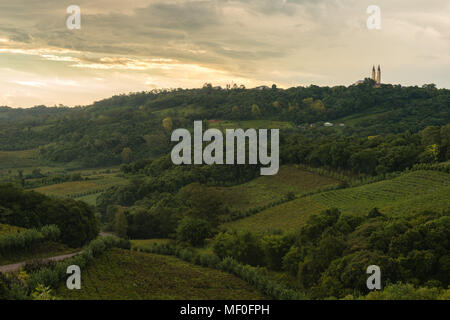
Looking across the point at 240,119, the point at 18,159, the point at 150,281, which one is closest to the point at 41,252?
the point at 150,281

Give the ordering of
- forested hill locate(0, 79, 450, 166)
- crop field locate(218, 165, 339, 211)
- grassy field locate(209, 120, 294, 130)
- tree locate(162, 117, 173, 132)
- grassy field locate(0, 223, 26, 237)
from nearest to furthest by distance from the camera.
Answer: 1. grassy field locate(0, 223, 26, 237)
2. crop field locate(218, 165, 339, 211)
3. forested hill locate(0, 79, 450, 166)
4. grassy field locate(209, 120, 294, 130)
5. tree locate(162, 117, 173, 132)

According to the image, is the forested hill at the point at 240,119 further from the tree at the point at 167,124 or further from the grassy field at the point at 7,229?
the grassy field at the point at 7,229

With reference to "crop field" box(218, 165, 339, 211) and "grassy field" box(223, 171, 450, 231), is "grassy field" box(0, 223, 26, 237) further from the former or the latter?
"crop field" box(218, 165, 339, 211)

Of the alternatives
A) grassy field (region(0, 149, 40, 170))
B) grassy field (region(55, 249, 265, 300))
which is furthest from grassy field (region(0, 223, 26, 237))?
grassy field (region(0, 149, 40, 170))

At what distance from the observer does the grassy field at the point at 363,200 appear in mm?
48281

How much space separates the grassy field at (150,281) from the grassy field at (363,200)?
21.5 meters

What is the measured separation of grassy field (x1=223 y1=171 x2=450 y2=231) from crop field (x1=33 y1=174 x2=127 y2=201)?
129ft

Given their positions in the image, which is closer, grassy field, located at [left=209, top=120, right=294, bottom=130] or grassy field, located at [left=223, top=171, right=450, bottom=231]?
grassy field, located at [left=223, top=171, right=450, bottom=231]

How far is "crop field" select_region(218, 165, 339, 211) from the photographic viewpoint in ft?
219

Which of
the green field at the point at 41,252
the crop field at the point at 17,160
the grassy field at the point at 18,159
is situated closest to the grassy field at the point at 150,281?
the green field at the point at 41,252

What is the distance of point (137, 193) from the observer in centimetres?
7819

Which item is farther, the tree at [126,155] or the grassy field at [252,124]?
the grassy field at [252,124]

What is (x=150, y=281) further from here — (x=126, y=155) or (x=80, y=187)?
(x=126, y=155)
